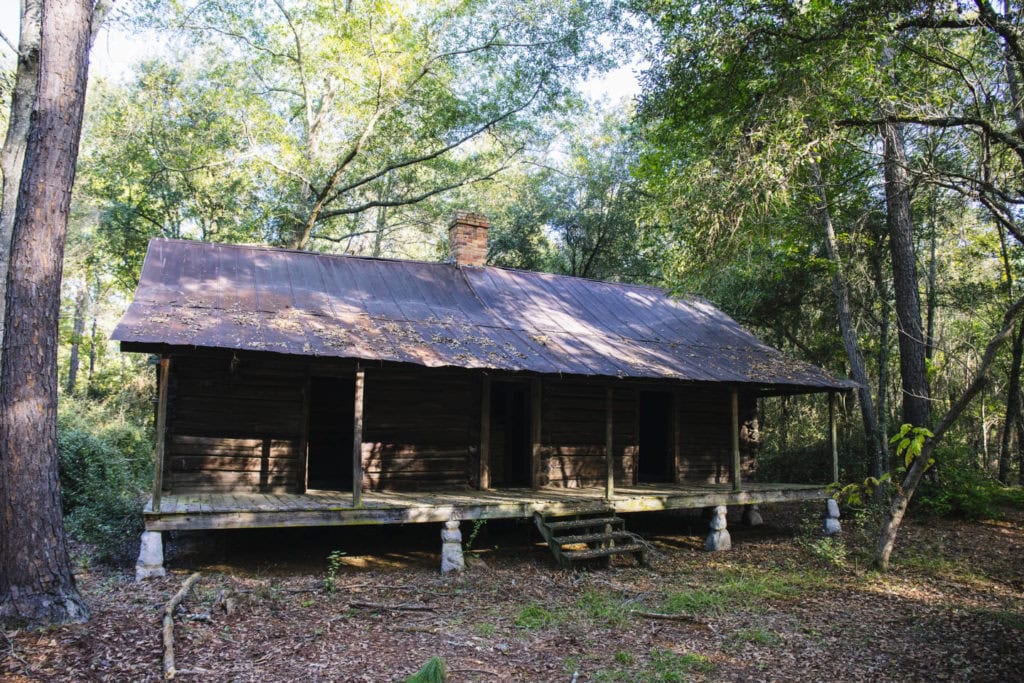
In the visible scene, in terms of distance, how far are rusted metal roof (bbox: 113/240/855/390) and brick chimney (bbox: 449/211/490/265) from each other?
394mm

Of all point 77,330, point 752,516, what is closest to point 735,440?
point 752,516

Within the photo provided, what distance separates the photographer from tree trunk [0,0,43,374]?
29.6 ft

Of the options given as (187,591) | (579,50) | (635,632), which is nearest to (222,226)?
(579,50)

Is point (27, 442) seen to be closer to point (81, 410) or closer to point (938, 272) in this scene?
point (81, 410)

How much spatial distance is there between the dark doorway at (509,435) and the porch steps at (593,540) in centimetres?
165

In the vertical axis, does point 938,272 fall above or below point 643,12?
below

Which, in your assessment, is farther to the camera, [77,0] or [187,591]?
[187,591]

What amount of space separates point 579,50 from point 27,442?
19116 mm

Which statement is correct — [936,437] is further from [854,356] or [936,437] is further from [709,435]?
[854,356]

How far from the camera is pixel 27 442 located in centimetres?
562

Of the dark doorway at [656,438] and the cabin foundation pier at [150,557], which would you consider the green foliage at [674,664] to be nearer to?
the cabin foundation pier at [150,557]

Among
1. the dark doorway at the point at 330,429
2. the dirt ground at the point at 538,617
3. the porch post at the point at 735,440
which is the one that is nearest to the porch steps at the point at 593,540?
the dirt ground at the point at 538,617

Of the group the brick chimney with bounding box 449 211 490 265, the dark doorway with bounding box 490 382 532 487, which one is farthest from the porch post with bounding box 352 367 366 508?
the brick chimney with bounding box 449 211 490 265

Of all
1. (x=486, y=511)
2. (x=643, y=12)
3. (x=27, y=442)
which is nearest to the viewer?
(x=27, y=442)
